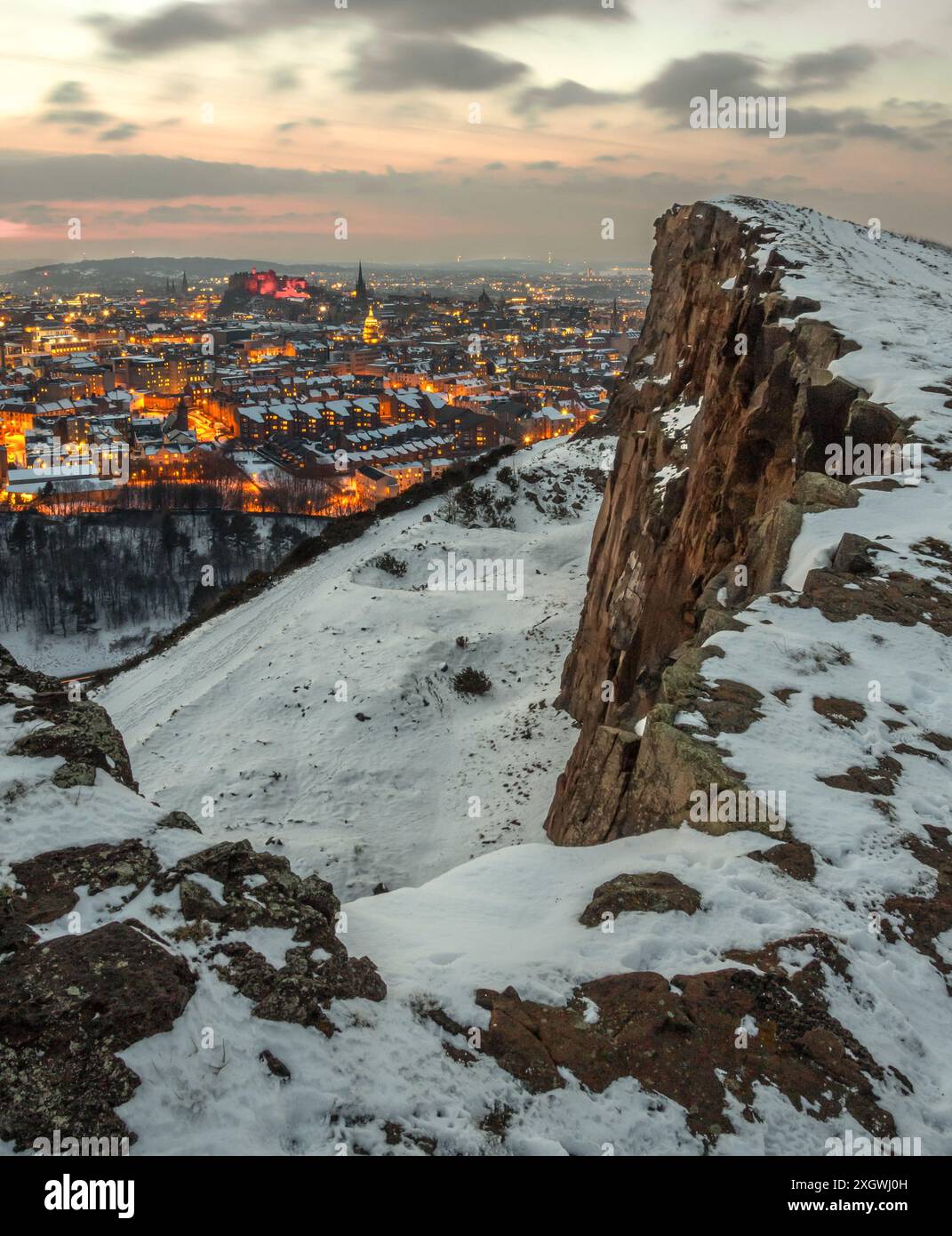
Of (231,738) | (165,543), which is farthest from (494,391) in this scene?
(231,738)

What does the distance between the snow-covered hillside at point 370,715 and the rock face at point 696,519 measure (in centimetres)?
361

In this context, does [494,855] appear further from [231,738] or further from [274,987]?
[231,738]

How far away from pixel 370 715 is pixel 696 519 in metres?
12.6

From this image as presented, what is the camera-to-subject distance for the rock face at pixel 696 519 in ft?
31.6

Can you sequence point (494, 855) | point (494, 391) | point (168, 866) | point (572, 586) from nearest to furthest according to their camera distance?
point (168, 866)
point (494, 855)
point (572, 586)
point (494, 391)

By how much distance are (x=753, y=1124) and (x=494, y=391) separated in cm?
15373

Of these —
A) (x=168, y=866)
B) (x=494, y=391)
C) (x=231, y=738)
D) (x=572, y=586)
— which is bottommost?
(x=231, y=738)

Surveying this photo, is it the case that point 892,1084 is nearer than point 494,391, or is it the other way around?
point 892,1084

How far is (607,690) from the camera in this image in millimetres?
20734

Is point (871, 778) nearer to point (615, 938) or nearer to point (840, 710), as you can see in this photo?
point (840, 710)

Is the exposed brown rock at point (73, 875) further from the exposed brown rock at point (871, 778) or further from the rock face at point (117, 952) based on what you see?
the exposed brown rock at point (871, 778)

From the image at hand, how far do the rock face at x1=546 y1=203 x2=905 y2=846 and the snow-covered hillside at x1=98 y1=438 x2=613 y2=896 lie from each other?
11.9 feet

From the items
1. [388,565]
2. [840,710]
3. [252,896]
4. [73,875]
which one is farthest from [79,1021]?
[388,565]

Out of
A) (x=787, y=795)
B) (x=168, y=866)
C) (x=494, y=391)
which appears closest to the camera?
(x=168, y=866)
